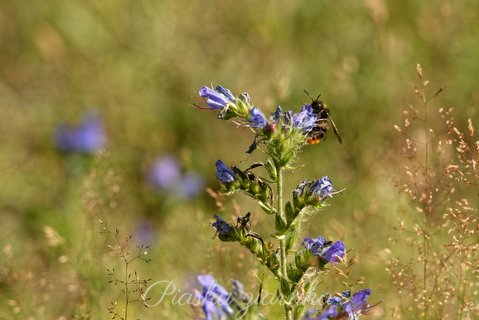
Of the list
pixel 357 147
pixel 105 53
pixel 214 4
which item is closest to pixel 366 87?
pixel 357 147

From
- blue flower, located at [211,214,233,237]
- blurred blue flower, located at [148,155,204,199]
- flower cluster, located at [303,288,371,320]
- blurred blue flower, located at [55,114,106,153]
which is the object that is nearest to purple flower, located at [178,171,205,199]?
blurred blue flower, located at [148,155,204,199]

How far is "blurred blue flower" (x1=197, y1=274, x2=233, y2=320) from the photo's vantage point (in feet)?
7.45

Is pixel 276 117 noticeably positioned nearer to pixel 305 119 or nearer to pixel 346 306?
pixel 305 119

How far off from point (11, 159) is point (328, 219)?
306cm

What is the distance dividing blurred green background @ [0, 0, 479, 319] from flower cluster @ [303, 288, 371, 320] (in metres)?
1.88

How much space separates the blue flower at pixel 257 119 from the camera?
2.54 m

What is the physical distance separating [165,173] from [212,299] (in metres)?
4.15

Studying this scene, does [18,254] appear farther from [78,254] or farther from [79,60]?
[79,60]

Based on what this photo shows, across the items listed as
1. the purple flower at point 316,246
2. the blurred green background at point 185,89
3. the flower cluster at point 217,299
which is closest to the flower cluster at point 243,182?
the purple flower at point 316,246

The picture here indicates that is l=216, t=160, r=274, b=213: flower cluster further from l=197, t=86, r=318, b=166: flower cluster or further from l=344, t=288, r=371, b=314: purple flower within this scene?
l=344, t=288, r=371, b=314: purple flower

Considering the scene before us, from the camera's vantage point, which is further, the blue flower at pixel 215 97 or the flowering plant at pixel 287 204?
the blue flower at pixel 215 97

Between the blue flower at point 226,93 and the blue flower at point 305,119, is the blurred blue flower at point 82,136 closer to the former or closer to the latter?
the blue flower at point 226,93

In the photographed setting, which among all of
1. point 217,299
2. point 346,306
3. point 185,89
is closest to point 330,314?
point 346,306

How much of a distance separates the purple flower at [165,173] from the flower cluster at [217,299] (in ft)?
12.9
